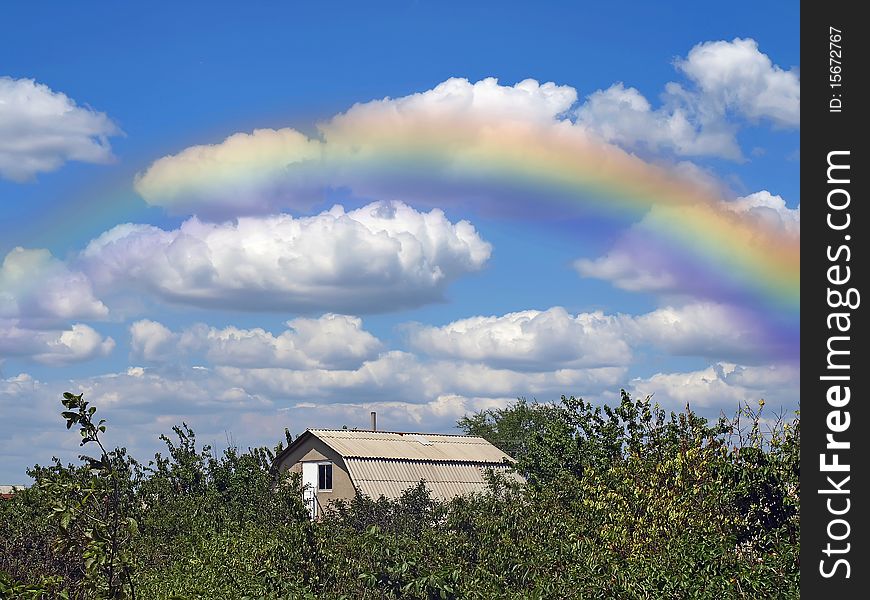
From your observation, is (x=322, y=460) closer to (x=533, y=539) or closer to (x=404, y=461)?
(x=404, y=461)

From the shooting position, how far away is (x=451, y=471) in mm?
55438

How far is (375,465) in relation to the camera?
5191 cm

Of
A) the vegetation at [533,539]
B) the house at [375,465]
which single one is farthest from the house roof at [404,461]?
the vegetation at [533,539]

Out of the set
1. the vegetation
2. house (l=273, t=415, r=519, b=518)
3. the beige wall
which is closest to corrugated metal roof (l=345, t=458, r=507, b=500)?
house (l=273, t=415, r=519, b=518)

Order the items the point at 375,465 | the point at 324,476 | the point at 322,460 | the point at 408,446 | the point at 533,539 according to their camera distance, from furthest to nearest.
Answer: the point at 408,446
the point at 322,460
the point at 324,476
the point at 375,465
the point at 533,539

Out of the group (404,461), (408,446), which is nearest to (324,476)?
(404,461)

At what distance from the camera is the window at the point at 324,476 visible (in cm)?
5248

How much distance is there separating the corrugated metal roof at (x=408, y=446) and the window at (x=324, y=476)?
1.24 m

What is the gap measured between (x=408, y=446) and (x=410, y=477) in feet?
14.7

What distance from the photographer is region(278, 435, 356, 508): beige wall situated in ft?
168

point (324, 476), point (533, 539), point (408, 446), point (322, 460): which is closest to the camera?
point (533, 539)

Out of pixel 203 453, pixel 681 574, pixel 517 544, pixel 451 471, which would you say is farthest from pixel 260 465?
pixel 681 574
